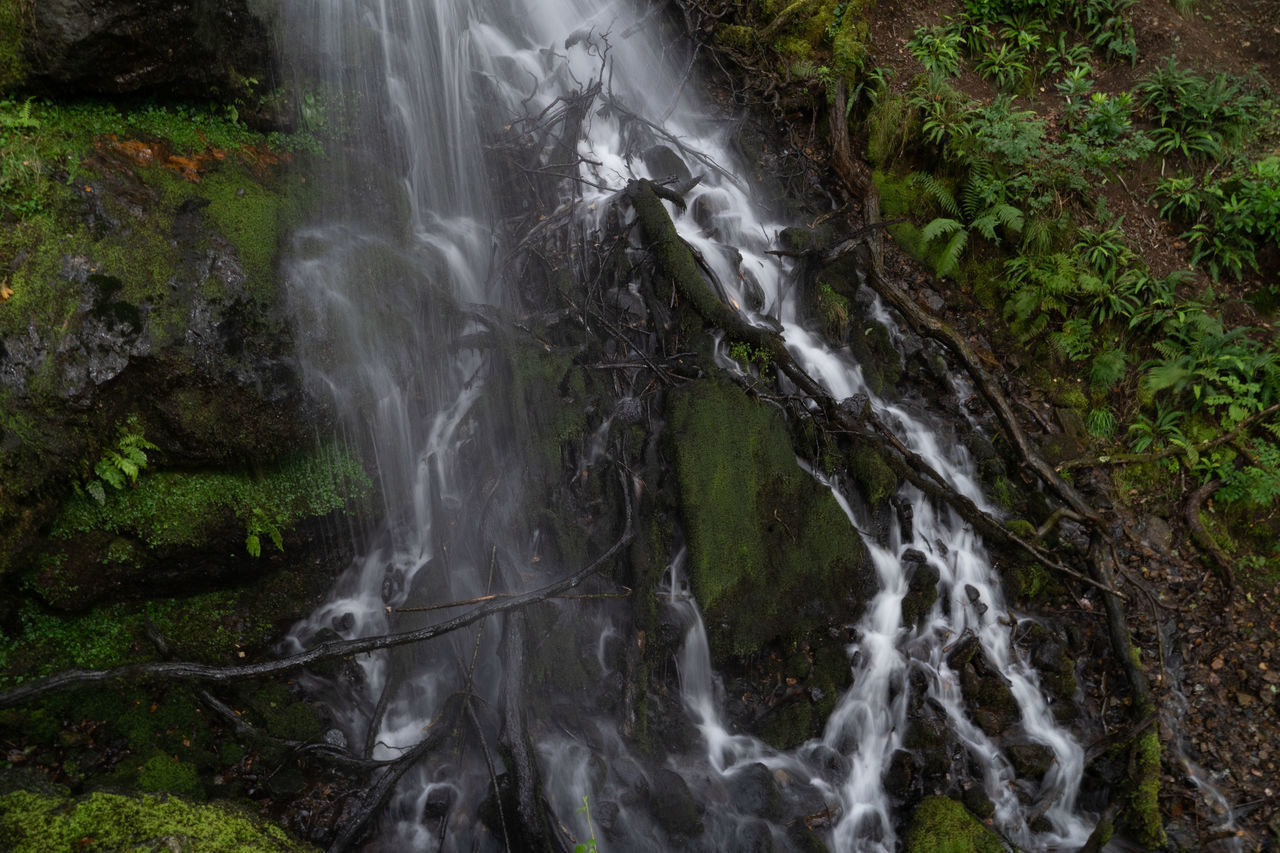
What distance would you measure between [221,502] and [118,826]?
8.61 feet

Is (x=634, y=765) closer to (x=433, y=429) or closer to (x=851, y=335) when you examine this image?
(x=433, y=429)

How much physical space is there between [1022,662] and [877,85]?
729cm

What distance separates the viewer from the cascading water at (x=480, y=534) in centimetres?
553

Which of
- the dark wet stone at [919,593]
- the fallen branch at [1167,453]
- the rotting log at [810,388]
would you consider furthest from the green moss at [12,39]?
the fallen branch at [1167,453]

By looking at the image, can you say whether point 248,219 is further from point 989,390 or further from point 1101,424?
point 1101,424

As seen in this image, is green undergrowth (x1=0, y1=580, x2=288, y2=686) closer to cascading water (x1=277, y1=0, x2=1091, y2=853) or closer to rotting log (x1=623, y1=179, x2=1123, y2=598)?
cascading water (x1=277, y1=0, x2=1091, y2=853)

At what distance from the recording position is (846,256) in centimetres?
841

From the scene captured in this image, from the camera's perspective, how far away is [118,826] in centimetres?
340

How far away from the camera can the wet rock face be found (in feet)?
16.6

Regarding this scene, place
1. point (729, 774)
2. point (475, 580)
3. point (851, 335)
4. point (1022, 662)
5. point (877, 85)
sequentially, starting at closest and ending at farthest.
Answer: point (729, 774), point (475, 580), point (1022, 662), point (851, 335), point (877, 85)

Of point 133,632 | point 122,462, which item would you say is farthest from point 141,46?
point 133,632

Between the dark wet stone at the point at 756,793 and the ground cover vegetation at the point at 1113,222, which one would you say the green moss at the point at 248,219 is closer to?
the dark wet stone at the point at 756,793

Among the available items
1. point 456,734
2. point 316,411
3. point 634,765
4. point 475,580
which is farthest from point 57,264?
point 634,765

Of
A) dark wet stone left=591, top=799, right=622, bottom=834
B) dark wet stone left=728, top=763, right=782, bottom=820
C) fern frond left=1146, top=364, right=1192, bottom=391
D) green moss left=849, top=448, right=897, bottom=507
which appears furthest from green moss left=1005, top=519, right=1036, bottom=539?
dark wet stone left=591, top=799, right=622, bottom=834
